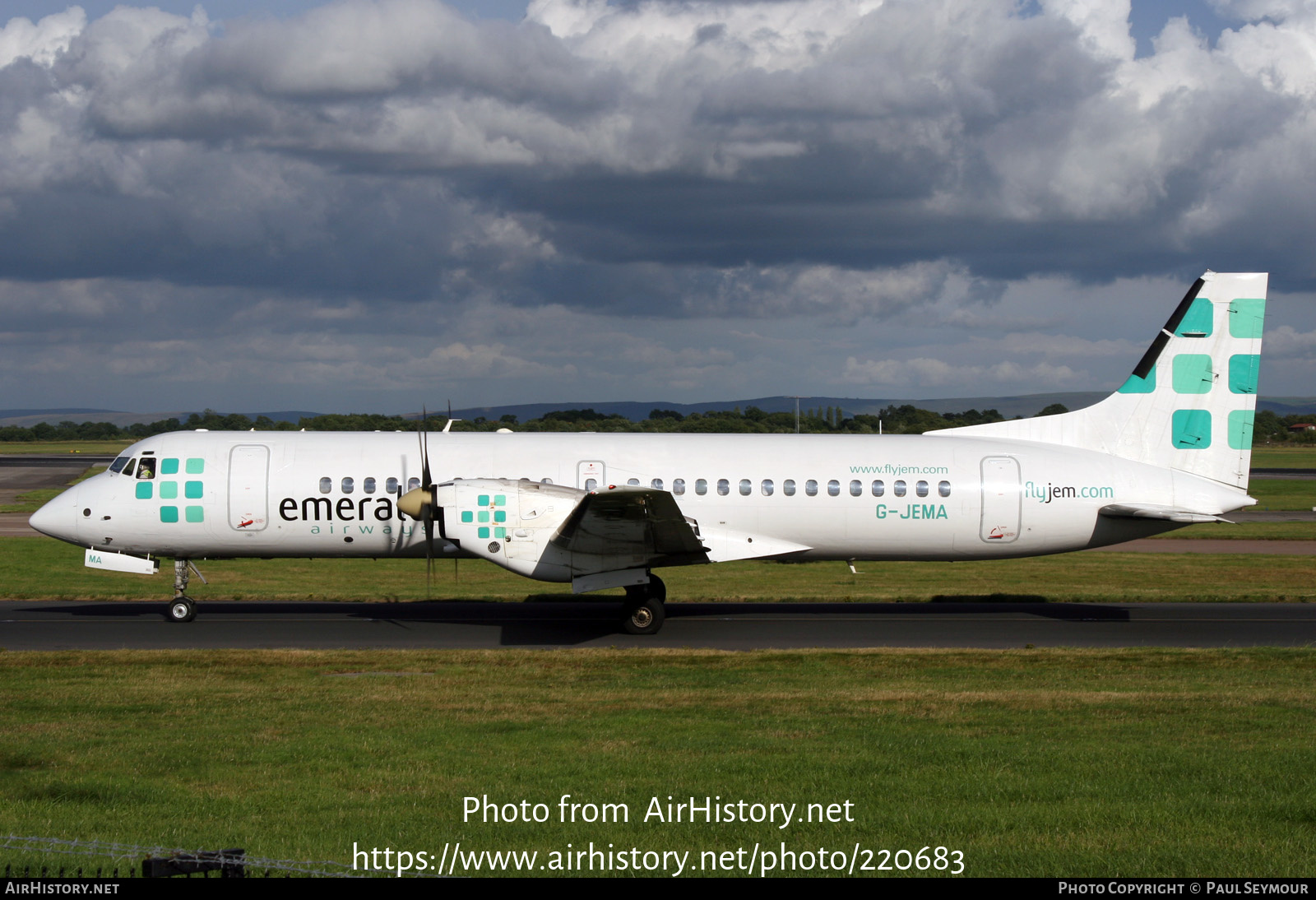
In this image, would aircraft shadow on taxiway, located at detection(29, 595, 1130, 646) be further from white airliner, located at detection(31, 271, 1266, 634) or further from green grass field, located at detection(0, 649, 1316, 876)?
green grass field, located at detection(0, 649, 1316, 876)

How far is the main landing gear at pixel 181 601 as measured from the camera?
67.3 feet

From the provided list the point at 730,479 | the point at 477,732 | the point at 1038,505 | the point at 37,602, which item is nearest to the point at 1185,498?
the point at 1038,505

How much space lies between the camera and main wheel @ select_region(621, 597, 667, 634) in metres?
19.7

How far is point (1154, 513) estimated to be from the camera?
20.5m

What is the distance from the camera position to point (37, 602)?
2361 centimetres

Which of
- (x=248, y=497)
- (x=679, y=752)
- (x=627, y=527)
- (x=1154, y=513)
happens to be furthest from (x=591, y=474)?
(x=1154, y=513)

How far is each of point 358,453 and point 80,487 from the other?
547 centimetres

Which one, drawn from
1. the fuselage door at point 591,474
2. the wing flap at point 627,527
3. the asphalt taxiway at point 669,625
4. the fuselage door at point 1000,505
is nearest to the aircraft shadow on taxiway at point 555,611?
the asphalt taxiway at point 669,625

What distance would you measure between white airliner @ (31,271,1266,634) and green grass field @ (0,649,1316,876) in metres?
3.66

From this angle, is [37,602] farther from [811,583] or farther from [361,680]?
[811,583]

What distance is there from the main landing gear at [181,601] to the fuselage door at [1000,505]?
1561 centimetres

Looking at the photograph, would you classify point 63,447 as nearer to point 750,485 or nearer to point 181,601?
point 181,601

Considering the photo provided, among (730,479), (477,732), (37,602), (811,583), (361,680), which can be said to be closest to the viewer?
(477,732)

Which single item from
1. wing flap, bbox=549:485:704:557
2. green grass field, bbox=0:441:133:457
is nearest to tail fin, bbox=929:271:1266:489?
wing flap, bbox=549:485:704:557
